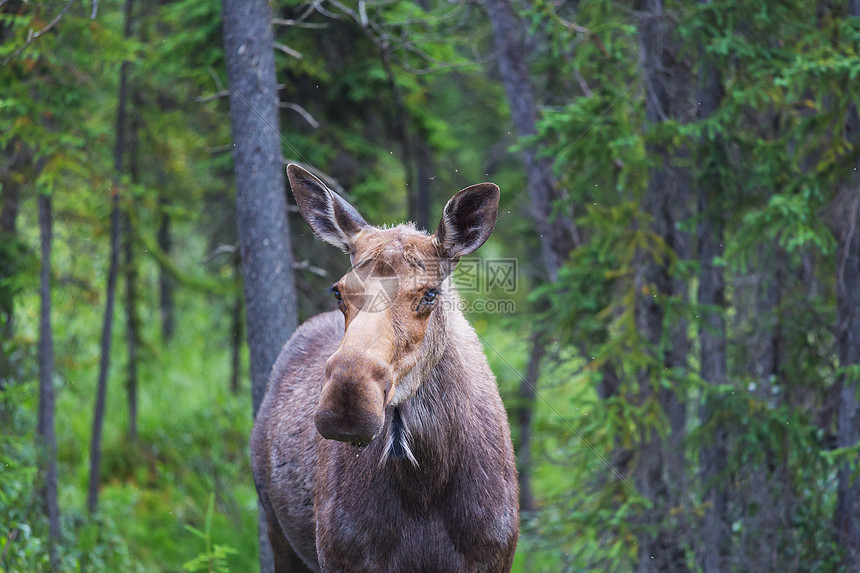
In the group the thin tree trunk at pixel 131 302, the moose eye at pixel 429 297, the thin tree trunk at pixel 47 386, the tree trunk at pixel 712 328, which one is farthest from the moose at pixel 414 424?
the thin tree trunk at pixel 131 302

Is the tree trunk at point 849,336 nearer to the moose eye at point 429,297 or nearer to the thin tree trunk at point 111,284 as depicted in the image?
the moose eye at point 429,297

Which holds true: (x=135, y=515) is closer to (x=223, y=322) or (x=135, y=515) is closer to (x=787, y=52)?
(x=223, y=322)

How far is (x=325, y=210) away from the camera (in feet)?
16.3

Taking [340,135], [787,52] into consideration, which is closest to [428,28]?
[340,135]

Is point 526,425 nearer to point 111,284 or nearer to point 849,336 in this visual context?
point 849,336

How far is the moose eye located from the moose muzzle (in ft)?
2.19

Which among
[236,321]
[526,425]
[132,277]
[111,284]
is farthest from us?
[526,425]

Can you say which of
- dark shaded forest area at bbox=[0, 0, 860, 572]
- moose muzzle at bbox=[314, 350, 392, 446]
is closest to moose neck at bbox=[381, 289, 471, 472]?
moose muzzle at bbox=[314, 350, 392, 446]

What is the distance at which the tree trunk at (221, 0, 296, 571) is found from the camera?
6.88 meters

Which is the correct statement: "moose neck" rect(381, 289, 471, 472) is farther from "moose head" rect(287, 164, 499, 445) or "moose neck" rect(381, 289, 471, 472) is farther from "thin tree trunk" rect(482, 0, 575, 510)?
"thin tree trunk" rect(482, 0, 575, 510)

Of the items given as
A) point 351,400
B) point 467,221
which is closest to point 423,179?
point 467,221

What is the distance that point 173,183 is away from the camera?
585 inches

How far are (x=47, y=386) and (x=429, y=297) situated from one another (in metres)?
6.92

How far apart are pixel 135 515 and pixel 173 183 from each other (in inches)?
255
